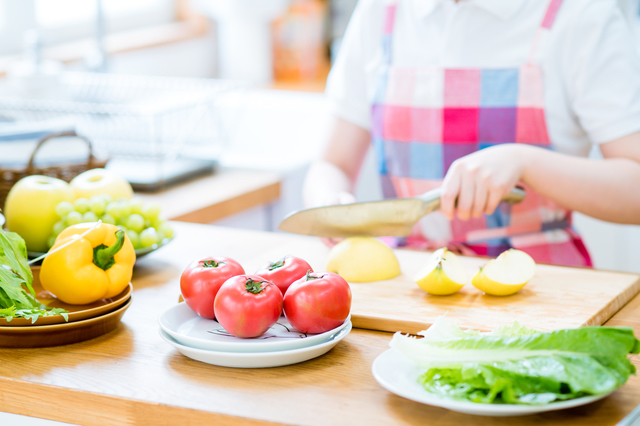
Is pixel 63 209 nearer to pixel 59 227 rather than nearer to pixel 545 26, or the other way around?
pixel 59 227

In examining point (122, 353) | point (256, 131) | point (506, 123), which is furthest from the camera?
point (256, 131)

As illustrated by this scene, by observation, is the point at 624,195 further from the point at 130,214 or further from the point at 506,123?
the point at 130,214

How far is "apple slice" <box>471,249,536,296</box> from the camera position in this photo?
995 mm

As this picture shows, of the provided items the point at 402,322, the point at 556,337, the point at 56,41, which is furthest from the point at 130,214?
the point at 56,41

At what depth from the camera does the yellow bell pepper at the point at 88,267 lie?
0.90 m

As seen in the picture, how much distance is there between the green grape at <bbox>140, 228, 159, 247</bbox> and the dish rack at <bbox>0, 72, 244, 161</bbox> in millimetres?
625

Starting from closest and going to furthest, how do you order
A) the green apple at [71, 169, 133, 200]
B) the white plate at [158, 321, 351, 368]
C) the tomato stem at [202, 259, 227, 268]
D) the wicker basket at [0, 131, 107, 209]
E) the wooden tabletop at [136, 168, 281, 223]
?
1. the white plate at [158, 321, 351, 368]
2. the tomato stem at [202, 259, 227, 268]
3. the green apple at [71, 169, 133, 200]
4. the wicker basket at [0, 131, 107, 209]
5. the wooden tabletop at [136, 168, 281, 223]

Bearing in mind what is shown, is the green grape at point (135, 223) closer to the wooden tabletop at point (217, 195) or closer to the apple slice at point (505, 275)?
the wooden tabletop at point (217, 195)

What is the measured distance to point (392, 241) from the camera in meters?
1.51

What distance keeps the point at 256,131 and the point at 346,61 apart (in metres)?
0.92

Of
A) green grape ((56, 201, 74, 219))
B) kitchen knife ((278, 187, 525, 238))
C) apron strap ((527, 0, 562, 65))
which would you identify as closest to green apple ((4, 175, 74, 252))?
green grape ((56, 201, 74, 219))

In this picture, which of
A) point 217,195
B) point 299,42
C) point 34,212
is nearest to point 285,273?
point 34,212

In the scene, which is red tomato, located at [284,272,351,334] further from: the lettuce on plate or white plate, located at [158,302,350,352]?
the lettuce on plate

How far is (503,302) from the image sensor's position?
99 cm
